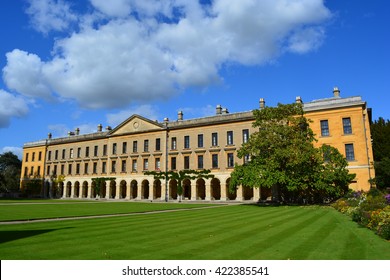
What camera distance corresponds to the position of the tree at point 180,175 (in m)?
44.5

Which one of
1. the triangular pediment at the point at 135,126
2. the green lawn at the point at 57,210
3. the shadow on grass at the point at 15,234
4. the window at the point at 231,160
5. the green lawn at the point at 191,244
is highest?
the triangular pediment at the point at 135,126

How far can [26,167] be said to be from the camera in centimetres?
6956

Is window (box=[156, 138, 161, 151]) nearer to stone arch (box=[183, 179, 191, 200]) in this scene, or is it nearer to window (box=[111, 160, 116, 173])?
stone arch (box=[183, 179, 191, 200])

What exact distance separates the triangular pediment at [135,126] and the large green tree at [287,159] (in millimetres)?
21654

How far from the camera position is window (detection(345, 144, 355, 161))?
3597cm

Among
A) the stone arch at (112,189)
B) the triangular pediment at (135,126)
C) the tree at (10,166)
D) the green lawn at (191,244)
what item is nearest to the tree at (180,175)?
the triangular pediment at (135,126)

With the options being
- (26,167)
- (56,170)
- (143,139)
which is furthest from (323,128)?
(26,167)

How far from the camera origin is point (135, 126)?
52656mm

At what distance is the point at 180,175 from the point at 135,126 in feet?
41.8

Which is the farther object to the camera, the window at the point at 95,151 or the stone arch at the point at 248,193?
the window at the point at 95,151

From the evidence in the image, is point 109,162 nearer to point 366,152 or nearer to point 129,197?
point 129,197

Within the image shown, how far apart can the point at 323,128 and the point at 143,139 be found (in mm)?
27727

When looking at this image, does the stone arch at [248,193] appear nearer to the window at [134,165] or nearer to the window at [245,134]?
the window at [245,134]

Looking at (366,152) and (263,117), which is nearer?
(263,117)
